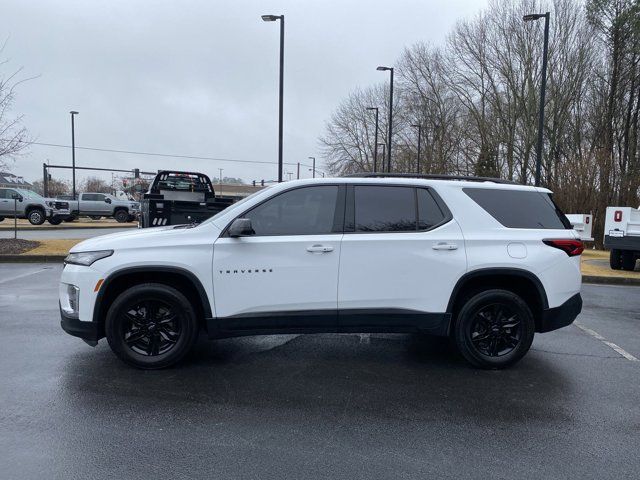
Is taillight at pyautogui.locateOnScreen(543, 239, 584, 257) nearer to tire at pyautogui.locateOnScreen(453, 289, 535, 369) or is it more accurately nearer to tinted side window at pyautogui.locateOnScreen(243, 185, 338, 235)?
tire at pyautogui.locateOnScreen(453, 289, 535, 369)

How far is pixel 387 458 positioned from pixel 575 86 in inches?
1320

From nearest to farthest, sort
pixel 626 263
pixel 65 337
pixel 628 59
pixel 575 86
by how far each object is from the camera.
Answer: pixel 65 337 → pixel 626 263 → pixel 628 59 → pixel 575 86

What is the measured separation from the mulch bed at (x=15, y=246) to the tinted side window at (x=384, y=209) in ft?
37.7

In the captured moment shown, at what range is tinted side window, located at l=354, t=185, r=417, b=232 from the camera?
4.83 metres

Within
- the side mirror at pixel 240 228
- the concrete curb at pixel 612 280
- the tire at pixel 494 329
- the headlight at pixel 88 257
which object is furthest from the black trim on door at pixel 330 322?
the concrete curb at pixel 612 280

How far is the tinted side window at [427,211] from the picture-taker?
4887 mm

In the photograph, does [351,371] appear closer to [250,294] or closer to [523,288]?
[250,294]

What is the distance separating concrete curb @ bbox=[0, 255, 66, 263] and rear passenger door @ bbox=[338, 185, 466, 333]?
10.4 m

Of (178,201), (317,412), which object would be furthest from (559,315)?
(178,201)

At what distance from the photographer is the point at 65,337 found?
19.1ft

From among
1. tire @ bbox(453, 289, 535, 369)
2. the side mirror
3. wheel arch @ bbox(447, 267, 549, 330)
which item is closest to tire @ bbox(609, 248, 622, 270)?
wheel arch @ bbox(447, 267, 549, 330)

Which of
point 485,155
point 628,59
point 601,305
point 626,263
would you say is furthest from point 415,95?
point 601,305

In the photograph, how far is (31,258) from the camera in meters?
12.8

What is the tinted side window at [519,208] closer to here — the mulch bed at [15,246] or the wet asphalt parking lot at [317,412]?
the wet asphalt parking lot at [317,412]
